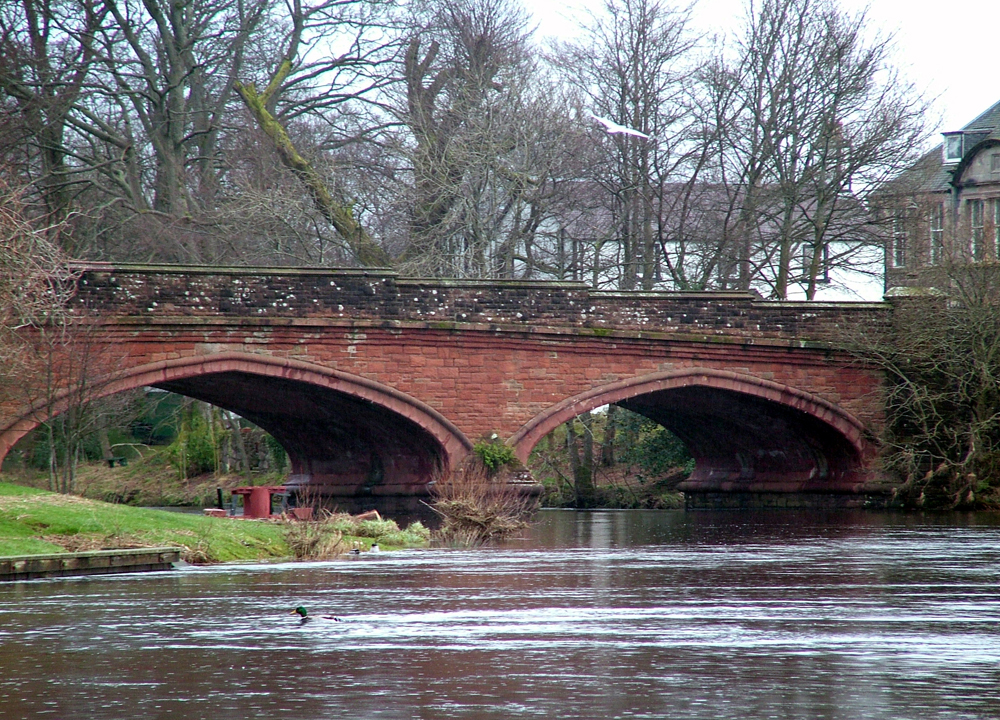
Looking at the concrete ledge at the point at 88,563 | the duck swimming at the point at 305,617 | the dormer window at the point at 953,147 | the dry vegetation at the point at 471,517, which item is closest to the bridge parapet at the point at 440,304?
the dry vegetation at the point at 471,517

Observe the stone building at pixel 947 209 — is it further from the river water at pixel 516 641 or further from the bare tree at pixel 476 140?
the river water at pixel 516 641

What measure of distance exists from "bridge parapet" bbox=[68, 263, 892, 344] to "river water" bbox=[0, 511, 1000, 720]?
8555 millimetres

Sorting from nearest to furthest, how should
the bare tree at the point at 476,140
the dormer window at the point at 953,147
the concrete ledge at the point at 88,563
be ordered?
the concrete ledge at the point at 88,563 → the bare tree at the point at 476,140 → the dormer window at the point at 953,147

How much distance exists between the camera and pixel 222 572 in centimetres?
1191

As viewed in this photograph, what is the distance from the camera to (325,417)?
2500cm

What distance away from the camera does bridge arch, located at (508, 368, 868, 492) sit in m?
22.5

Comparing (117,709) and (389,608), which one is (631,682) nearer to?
(117,709)

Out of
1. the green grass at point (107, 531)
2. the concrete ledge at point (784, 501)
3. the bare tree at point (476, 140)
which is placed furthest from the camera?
the bare tree at point (476, 140)

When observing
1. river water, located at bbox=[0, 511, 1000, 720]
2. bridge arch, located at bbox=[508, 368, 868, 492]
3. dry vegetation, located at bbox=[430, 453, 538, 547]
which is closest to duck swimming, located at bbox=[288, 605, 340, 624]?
river water, located at bbox=[0, 511, 1000, 720]

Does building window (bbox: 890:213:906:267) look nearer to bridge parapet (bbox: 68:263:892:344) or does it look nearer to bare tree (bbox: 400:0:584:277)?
bridge parapet (bbox: 68:263:892:344)

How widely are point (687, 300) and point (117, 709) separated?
716 inches

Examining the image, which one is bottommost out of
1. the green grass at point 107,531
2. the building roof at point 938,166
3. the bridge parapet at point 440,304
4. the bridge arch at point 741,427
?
the green grass at point 107,531

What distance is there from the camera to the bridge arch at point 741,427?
22.5m

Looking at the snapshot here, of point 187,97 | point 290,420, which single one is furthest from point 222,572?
point 187,97
